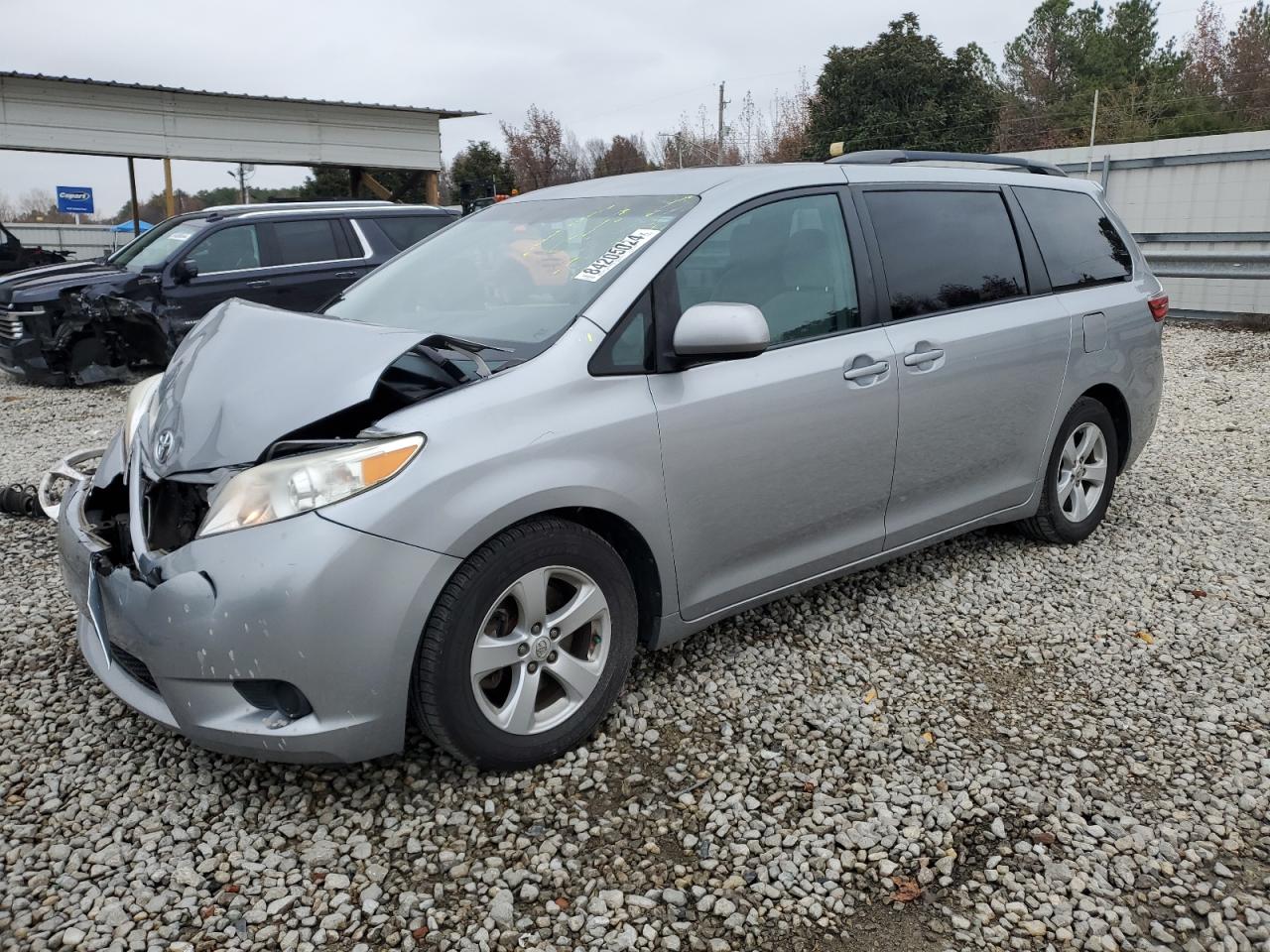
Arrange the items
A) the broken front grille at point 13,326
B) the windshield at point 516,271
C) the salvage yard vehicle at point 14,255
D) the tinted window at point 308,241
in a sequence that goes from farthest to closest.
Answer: the salvage yard vehicle at point 14,255, the tinted window at point 308,241, the broken front grille at point 13,326, the windshield at point 516,271

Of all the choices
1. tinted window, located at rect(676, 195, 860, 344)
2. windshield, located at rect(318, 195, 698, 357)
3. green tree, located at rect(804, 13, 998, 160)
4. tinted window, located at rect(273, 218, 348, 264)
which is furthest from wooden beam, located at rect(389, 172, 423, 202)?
tinted window, located at rect(676, 195, 860, 344)

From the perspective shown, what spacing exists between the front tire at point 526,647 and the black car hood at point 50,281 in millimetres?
8771

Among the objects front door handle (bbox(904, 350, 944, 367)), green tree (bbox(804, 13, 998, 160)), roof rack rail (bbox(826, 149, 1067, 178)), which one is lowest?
front door handle (bbox(904, 350, 944, 367))

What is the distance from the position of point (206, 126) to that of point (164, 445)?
19886 mm

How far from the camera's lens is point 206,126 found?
20.0 m

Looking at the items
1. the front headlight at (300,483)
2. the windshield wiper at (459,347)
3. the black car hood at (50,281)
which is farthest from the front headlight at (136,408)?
the black car hood at (50,281)

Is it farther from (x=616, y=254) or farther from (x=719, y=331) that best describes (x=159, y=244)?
(x=719, y=331)

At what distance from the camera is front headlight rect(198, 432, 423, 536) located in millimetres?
2488

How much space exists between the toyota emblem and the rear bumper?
0.35 m

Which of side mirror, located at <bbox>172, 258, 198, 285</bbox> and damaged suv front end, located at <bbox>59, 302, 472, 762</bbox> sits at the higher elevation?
side mirror, located at <bbox>172, 258, 198, 285</bbox>

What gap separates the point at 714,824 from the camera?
2.69 meters

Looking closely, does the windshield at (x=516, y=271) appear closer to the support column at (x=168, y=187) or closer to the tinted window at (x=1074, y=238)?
the tinted window at (x=1074, y=238)

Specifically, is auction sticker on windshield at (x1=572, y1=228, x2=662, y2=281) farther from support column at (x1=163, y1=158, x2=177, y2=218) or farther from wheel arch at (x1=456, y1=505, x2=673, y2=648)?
support column at (x1=163, y1=158, x2=177, y2=218)

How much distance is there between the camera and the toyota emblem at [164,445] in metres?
2.80
